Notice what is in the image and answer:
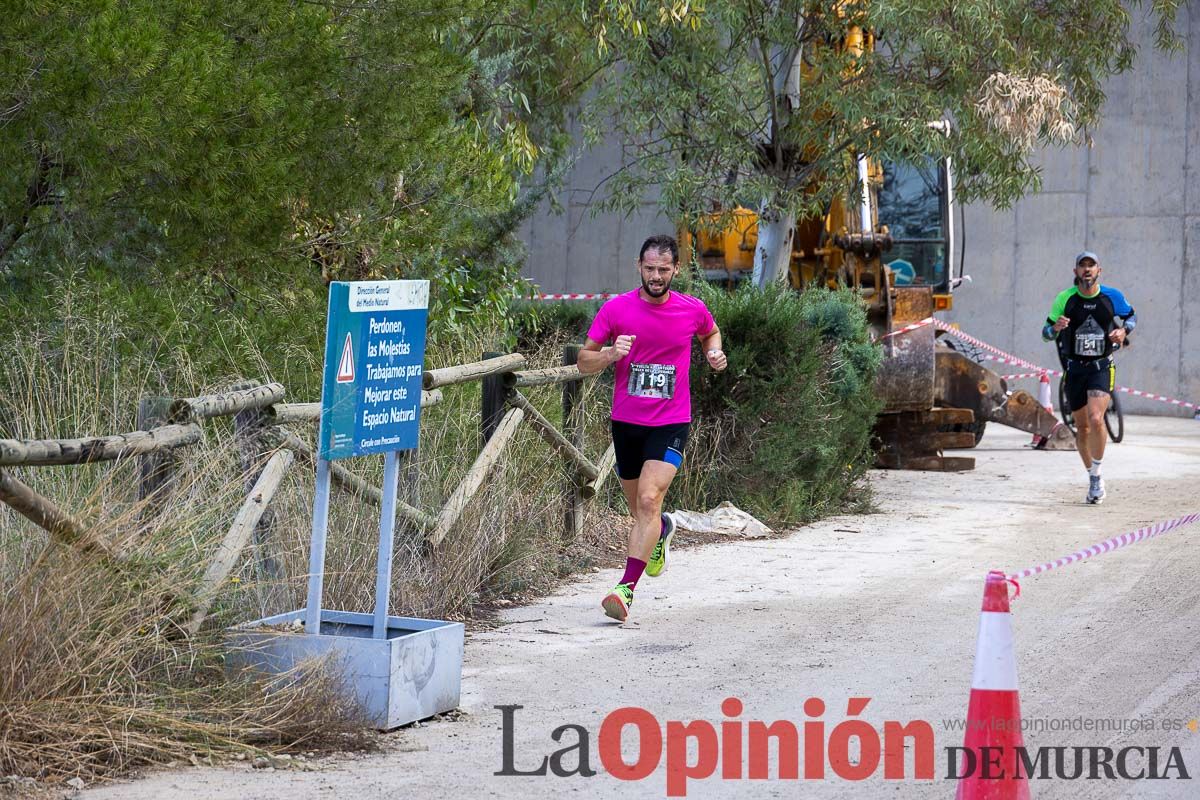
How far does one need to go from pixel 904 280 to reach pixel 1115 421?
400 cm

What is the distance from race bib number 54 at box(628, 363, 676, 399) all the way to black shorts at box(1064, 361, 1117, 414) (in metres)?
5.98

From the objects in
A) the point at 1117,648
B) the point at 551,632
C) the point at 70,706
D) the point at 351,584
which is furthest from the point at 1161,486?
the point at 70,706

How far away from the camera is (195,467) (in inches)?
229

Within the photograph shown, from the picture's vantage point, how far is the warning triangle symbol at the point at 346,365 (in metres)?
5.27

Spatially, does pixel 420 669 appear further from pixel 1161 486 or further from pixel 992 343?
pixel 992 343

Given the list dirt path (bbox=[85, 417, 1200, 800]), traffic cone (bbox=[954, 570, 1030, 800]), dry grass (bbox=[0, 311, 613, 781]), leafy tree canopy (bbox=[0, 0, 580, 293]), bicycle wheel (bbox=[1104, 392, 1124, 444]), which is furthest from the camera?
bicycle wheel (bbox=[1104, 392, 1124, 444])

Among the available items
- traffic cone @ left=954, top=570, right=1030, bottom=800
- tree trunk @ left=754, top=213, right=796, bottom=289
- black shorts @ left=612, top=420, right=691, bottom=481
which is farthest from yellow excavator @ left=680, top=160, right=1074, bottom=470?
traffic cone @ left=954, top=570, right=1030, bottom=800

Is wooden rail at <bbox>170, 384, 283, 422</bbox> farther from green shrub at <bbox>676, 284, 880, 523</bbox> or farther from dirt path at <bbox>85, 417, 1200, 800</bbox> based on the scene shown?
green shrub at <bbox>676, 284, 880, 523</bbox>

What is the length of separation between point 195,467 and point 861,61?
9535 millimetres

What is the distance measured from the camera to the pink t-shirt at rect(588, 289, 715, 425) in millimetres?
7559

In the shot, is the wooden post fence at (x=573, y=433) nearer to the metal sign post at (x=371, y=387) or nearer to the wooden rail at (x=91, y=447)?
the metal sign post at (x=371, y=387)

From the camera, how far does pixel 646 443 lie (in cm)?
764

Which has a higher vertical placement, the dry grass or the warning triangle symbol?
the warning triangle symbol

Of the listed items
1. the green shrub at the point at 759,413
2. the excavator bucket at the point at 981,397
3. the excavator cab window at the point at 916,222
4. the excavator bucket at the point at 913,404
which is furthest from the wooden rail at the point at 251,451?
the excavator cab window at the point at 916,222
